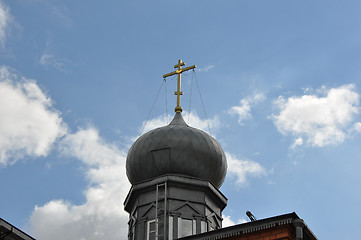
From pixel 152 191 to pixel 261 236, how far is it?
10.3 meters

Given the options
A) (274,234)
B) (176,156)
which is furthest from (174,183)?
(274,234)

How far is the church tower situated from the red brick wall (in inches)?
313

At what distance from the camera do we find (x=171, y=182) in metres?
30.3

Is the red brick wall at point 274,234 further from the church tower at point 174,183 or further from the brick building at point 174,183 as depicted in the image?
the church tower at point 174,183

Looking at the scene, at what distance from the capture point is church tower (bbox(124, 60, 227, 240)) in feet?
96.9

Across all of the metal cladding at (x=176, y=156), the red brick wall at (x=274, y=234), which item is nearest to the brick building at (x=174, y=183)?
the metal cladding at (x=176, y=156)

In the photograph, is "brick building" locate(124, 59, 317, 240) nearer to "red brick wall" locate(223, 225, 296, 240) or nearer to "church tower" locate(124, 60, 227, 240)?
"church tower" locate(124, 60, 227, 240)

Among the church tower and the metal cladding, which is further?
the metal cladding

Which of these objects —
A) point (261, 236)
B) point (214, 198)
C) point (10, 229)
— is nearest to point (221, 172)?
point (214, 198)

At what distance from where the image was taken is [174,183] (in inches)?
1194

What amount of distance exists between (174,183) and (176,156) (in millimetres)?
1394

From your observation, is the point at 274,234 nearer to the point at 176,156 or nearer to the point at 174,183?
the point at 174,183

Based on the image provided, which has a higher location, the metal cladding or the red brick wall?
the metal cladding

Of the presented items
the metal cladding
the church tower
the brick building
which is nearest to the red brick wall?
the brick building
